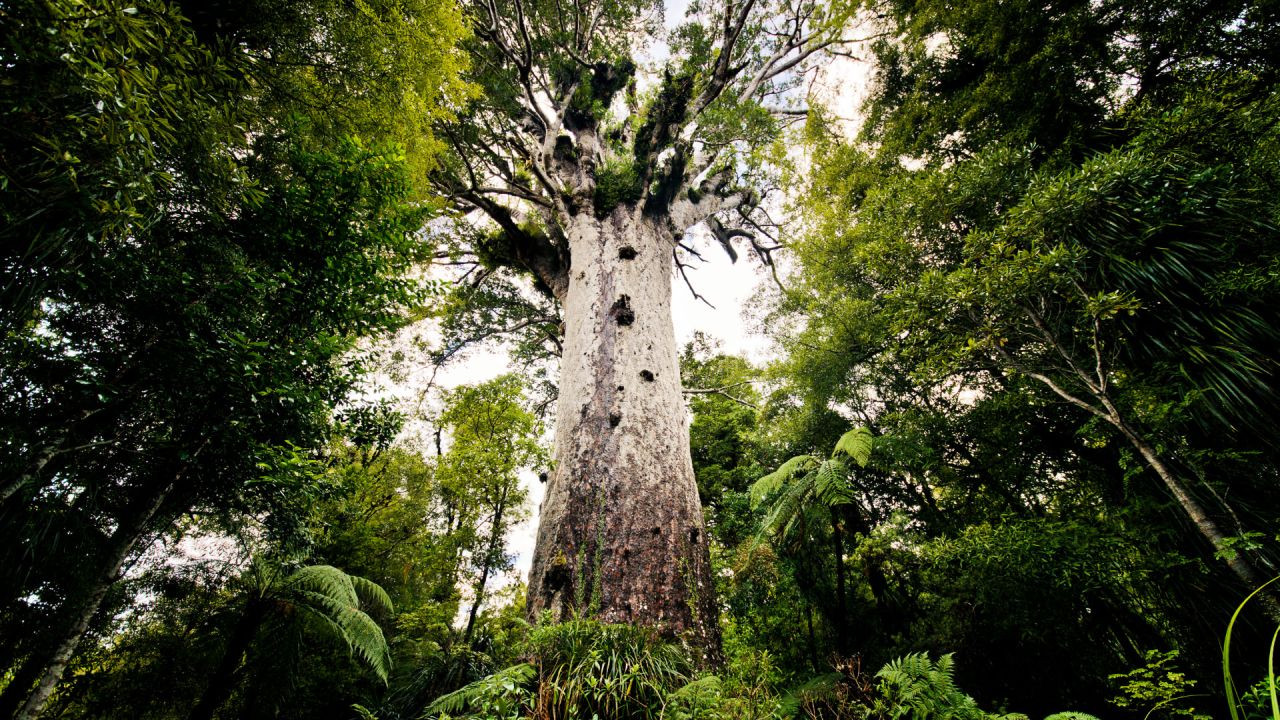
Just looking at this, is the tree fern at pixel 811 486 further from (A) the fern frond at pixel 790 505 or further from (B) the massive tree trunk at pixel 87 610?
(B) the massive tree trunk at pixel 87 610

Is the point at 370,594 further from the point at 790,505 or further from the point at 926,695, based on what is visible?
the point at 926,695

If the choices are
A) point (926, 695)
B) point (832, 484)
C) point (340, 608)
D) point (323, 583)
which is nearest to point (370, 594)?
point (323, 583)

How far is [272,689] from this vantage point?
675cm

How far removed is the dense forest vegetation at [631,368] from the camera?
2.24 meters

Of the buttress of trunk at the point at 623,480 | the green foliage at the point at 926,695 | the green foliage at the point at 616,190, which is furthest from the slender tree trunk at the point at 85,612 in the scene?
the green foliage at the point at 616,190

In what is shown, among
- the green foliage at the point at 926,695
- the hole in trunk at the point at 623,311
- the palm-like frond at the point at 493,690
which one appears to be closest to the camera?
the palm-like frond at the point at 493,690

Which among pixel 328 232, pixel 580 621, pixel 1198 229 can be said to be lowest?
pixel 580 621

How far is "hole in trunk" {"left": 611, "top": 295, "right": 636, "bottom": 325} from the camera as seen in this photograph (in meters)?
4.61

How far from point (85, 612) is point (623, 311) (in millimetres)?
4131

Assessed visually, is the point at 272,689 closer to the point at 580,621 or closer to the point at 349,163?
the point at 580,621

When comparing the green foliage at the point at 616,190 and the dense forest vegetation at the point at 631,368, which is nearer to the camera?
the dense forest vegetation at the point at 631,368

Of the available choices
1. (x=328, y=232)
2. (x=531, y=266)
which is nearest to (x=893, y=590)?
(x=531, y=266)

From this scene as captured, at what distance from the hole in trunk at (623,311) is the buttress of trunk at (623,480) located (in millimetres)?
14

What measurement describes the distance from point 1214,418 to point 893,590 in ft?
17.3
